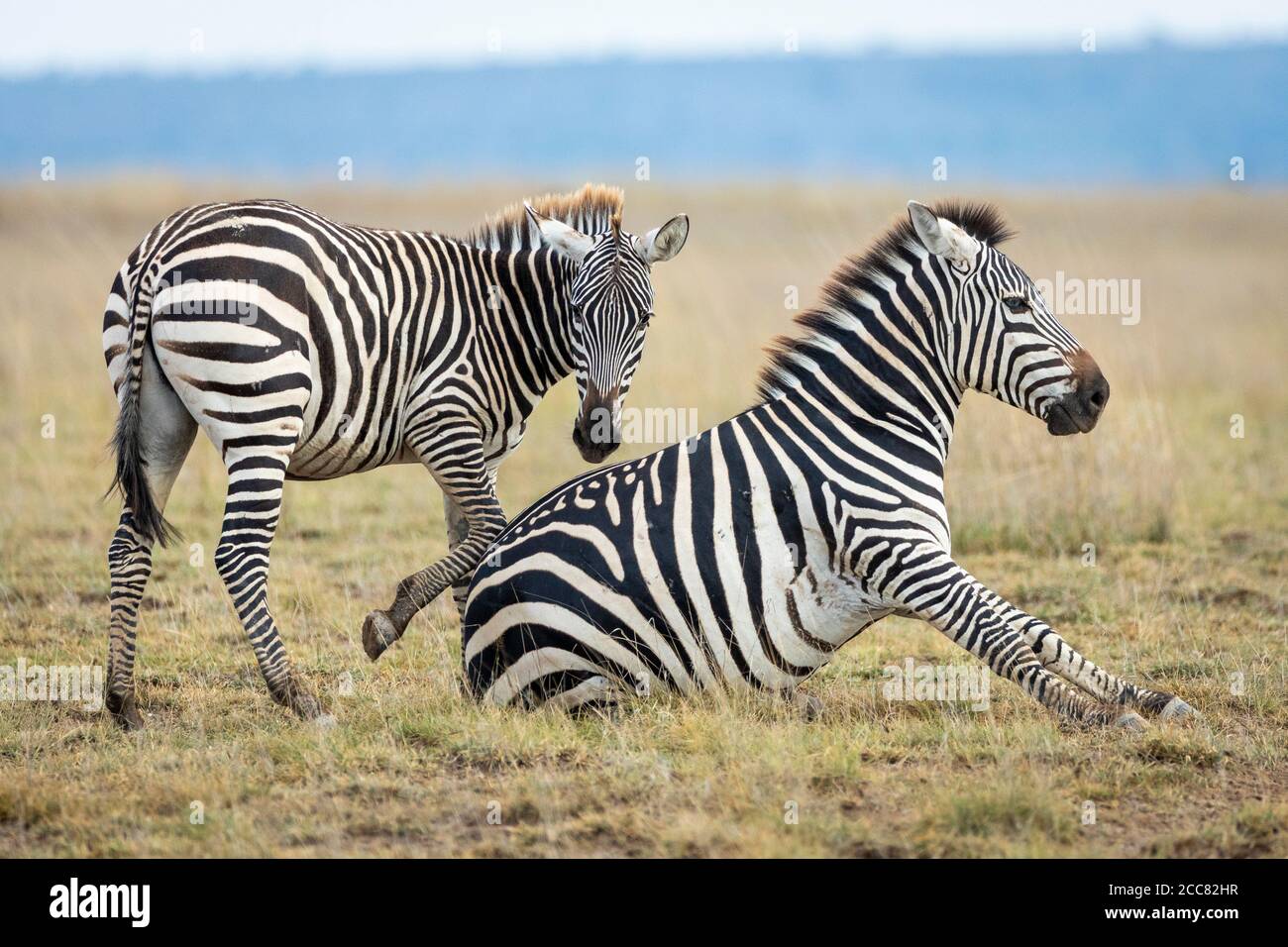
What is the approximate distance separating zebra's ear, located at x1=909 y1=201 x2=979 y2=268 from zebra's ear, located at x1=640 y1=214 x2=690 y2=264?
1462 mm

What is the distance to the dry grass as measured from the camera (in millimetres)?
5512

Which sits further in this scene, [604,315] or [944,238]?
[604,315]

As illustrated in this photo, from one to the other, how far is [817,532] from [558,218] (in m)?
2.81

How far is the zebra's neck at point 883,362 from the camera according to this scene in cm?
Answer: 676

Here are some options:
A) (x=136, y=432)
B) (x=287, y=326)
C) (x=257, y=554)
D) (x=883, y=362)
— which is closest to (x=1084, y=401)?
(x=883, y=362)

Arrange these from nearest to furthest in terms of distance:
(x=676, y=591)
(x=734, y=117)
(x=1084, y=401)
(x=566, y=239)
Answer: (x=676, y=591)
(x=1084, y=401)
(x=566, y=239)
(x=734, y=117)

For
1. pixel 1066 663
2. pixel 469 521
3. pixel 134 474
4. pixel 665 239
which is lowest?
pixel 1066 663

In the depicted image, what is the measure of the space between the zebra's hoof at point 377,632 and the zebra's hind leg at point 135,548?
1197 millimetres

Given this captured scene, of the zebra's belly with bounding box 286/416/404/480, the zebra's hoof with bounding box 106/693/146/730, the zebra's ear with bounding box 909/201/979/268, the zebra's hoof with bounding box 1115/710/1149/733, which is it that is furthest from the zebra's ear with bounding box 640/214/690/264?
the zebra's hoof with bounding box 106/693/146/730

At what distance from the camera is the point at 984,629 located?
6.34m

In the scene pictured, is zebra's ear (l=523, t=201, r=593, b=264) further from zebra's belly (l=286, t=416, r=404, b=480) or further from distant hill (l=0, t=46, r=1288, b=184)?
distant hill (l=0, t=46, r=1288, b=184)

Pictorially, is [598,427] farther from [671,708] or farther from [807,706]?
[807,706]

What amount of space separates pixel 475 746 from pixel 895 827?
79.9 inches
